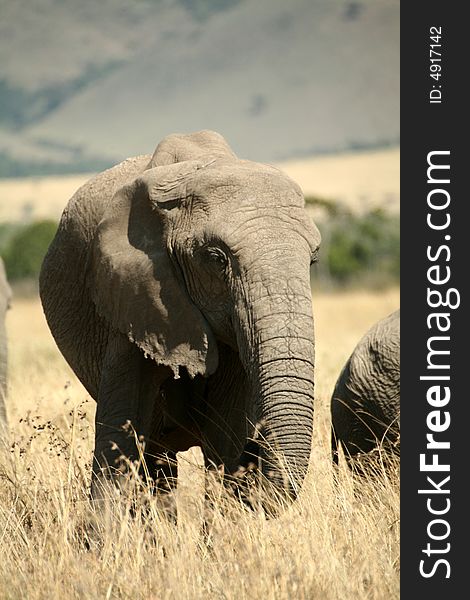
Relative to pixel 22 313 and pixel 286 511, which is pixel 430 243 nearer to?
pixel 286 511

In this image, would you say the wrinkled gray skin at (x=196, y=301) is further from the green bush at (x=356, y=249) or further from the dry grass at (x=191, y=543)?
the green bush at (x=356, y=249)

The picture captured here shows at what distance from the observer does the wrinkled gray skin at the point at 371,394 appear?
8.40m

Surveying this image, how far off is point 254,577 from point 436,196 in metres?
2.24

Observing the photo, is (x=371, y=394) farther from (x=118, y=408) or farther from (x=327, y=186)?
(x=327, y=186)

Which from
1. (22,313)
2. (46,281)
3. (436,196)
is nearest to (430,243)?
(436,196)

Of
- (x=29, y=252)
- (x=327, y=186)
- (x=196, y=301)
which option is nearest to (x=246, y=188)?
(x=196, y=301)

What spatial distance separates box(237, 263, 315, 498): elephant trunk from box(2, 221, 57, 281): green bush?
139 feet

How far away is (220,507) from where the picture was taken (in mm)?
7148

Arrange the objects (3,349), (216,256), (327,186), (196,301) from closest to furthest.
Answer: (216,256), (196,301), (3,349), (327,186)

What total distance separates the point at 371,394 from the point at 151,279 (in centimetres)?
204

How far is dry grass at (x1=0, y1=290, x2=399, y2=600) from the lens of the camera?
598 cm

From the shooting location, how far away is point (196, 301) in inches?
276

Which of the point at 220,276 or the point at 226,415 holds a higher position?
the point at 220,276

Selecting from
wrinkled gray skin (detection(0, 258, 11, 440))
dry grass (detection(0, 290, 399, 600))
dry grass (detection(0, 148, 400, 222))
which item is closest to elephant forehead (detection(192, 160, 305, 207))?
dry grass (detection(0, 290, 399, 600))
